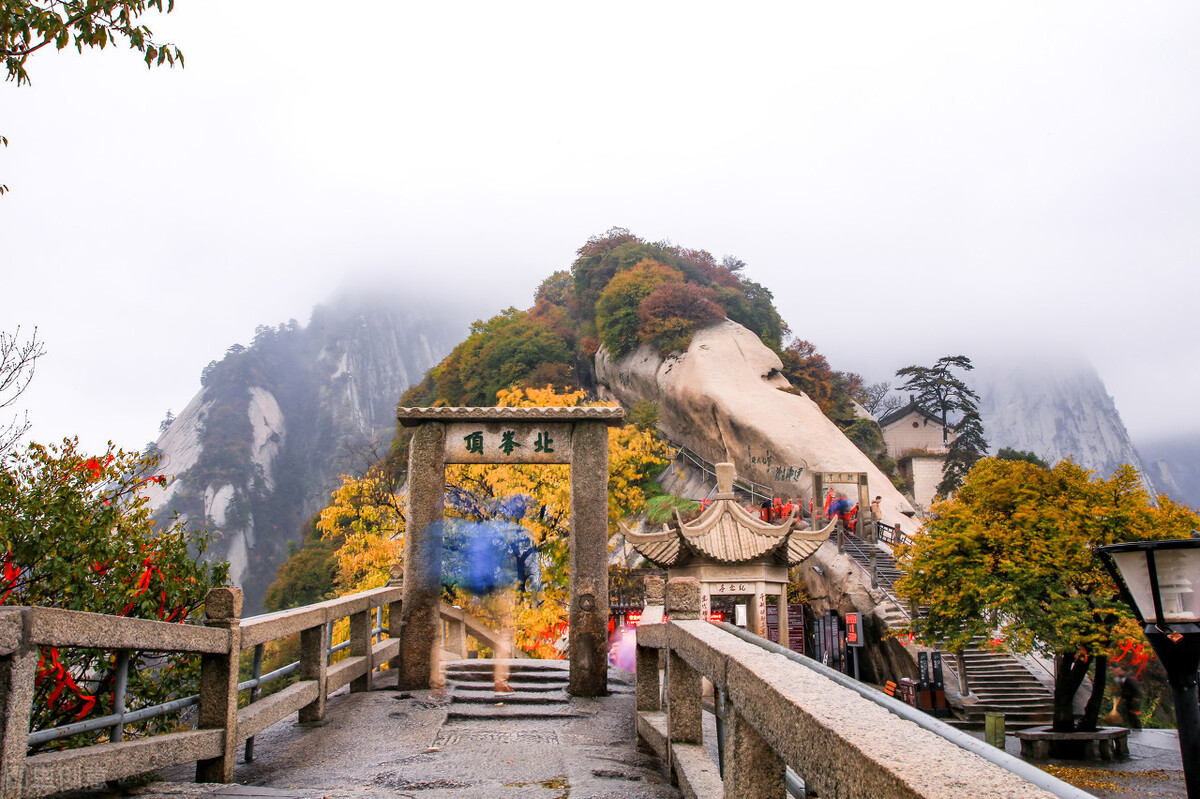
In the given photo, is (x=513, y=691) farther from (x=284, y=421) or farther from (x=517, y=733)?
(x=284, y=421)

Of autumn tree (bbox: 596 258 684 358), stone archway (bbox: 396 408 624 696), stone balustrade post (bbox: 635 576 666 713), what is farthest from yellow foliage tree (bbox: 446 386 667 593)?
autumn tree (bbox: 596 258 684 358)

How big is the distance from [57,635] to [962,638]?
667 inches

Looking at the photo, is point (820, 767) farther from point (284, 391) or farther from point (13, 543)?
point (284, 391)

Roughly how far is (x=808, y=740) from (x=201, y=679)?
368cm

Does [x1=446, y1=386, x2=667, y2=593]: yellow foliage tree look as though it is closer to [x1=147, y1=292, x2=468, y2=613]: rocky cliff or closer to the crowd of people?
the crowd of people

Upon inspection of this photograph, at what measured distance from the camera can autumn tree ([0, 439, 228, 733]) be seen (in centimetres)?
403

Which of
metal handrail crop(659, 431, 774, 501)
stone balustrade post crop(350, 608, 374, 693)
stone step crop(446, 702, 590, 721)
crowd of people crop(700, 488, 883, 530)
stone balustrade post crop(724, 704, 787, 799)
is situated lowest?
stone step crop(446, 702, 590, 721)

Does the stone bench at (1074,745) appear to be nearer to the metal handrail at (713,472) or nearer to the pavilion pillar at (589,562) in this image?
the pavilion pillar at (589,562)

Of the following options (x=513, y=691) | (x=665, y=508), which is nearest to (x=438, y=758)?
(x=513, y=691)

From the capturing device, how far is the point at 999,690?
18906 millimetres

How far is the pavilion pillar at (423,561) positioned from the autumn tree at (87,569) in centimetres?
322

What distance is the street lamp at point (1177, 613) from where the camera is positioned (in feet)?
14.4

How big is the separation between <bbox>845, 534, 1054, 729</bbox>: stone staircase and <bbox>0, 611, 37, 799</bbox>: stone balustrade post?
61.3ft

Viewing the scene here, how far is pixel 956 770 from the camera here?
1.26m
